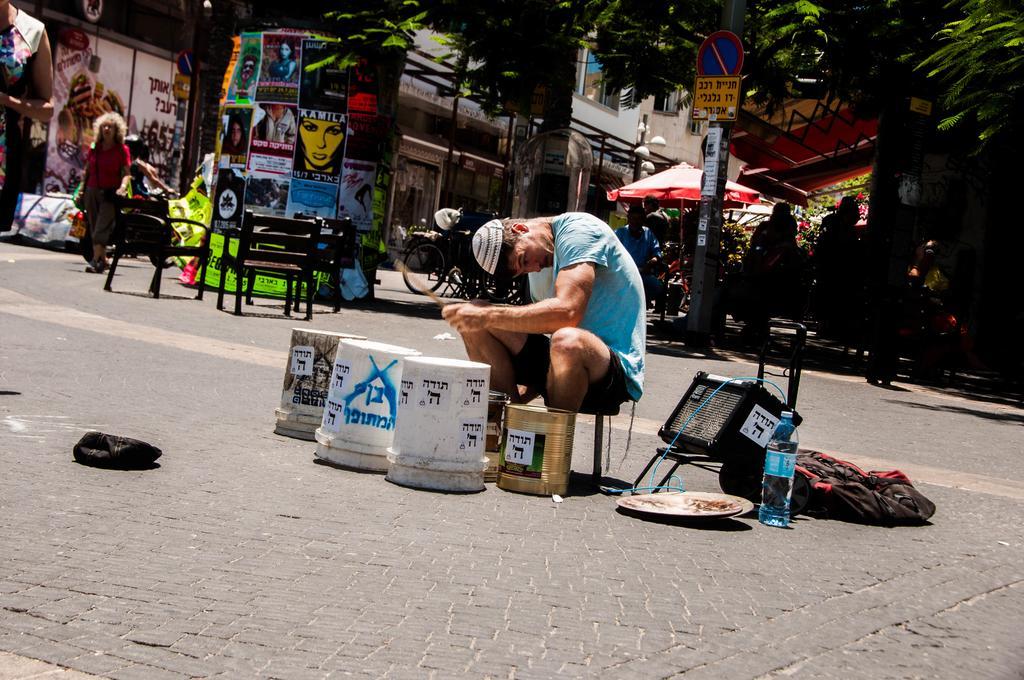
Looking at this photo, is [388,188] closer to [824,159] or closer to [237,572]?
[237,572]

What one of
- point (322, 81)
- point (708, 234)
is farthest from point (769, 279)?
point (322, 81)

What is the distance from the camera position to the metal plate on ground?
17.8 feet

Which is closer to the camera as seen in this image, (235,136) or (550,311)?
(550,311)

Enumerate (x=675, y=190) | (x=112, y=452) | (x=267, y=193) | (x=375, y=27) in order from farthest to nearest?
(x=675, y=190)
(x=267, y=193)
(x=375, y=27)
(x=112, y=452)

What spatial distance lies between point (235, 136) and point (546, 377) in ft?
35.0

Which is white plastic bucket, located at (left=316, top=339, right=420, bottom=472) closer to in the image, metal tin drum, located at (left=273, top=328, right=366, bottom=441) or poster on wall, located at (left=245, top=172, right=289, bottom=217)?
metal tin drum, located at (left=273, top=328, right=366, bottom=441)

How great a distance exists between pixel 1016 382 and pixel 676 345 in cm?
507

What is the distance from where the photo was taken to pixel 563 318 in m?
5.76

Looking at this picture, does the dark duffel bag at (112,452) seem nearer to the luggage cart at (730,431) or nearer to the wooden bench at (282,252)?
the luggage cart at (730,431)

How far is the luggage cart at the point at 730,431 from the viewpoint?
18.9ft

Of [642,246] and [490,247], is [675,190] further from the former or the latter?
[490,247]

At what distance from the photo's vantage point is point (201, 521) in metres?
4.46

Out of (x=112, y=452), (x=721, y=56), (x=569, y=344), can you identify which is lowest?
(x=112, y=452)

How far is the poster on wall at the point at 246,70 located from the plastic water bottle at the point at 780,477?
37.5 feet
